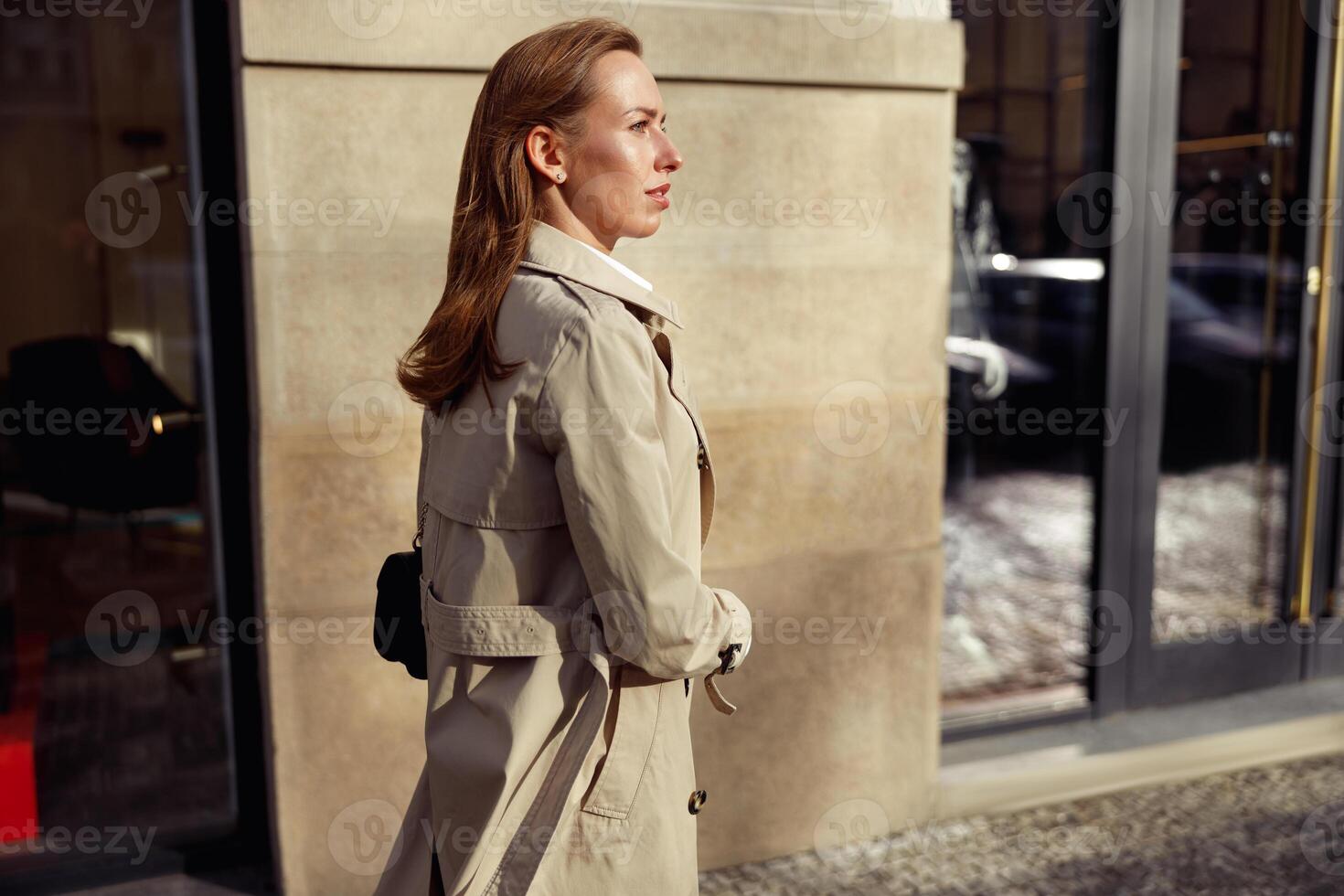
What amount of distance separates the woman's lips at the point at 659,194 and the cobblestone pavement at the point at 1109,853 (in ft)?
7.20

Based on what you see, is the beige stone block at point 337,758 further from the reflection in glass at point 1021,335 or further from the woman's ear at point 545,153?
the reflection in glass at point 1021,335

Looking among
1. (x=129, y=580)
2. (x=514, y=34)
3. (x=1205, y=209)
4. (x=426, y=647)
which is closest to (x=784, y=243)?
(x=514, y=34)

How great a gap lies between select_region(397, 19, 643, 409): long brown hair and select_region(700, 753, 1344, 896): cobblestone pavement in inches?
84.7

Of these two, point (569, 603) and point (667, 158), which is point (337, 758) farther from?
point (667, 158)

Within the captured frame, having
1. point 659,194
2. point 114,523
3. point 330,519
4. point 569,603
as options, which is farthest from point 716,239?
point 114,523

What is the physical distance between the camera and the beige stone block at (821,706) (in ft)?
11.8

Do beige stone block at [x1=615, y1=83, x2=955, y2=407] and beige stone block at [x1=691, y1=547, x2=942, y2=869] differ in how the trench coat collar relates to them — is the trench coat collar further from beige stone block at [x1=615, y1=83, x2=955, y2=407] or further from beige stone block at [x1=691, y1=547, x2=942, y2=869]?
beige stone block at [x1=691, y1=547, x2=942, y2=869]

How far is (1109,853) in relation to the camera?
3.65 metres

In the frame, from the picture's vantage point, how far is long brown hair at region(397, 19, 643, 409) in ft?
6.21

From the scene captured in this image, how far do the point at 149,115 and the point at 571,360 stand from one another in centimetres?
608

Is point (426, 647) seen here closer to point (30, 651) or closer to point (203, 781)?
point (203, 781)

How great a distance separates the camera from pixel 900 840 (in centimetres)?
377

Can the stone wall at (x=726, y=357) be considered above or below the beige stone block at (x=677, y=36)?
below

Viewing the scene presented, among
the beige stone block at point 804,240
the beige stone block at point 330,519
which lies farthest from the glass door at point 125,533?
the beige stone block at point 804,240
